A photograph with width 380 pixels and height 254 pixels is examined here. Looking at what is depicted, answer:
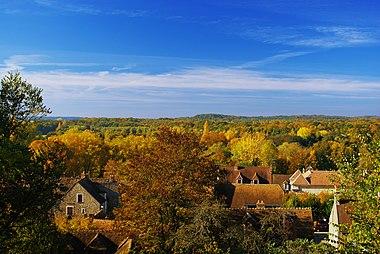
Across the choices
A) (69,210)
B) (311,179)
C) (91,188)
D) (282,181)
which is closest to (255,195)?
(91,188)

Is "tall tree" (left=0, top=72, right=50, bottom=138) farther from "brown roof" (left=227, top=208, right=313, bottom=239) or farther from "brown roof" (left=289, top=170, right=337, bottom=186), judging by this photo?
"brown roof" (left=289, top=170, right=337, bottom=186)

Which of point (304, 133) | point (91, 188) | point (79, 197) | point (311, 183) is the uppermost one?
point (304, 133)

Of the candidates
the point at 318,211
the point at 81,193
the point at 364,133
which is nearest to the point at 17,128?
the point at 364,133

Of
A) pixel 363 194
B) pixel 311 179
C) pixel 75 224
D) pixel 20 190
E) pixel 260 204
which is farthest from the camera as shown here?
pixel 311 179

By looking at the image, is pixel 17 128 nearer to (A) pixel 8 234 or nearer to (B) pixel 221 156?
(A) pixel 8 234

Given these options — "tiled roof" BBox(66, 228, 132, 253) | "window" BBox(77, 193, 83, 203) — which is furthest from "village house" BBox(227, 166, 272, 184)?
"tiled roof" BBox(66, 228, 132, 253)

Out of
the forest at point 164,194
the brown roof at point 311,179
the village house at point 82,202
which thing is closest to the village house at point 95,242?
the forest at point 164,194

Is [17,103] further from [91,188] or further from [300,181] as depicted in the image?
[300,181]
